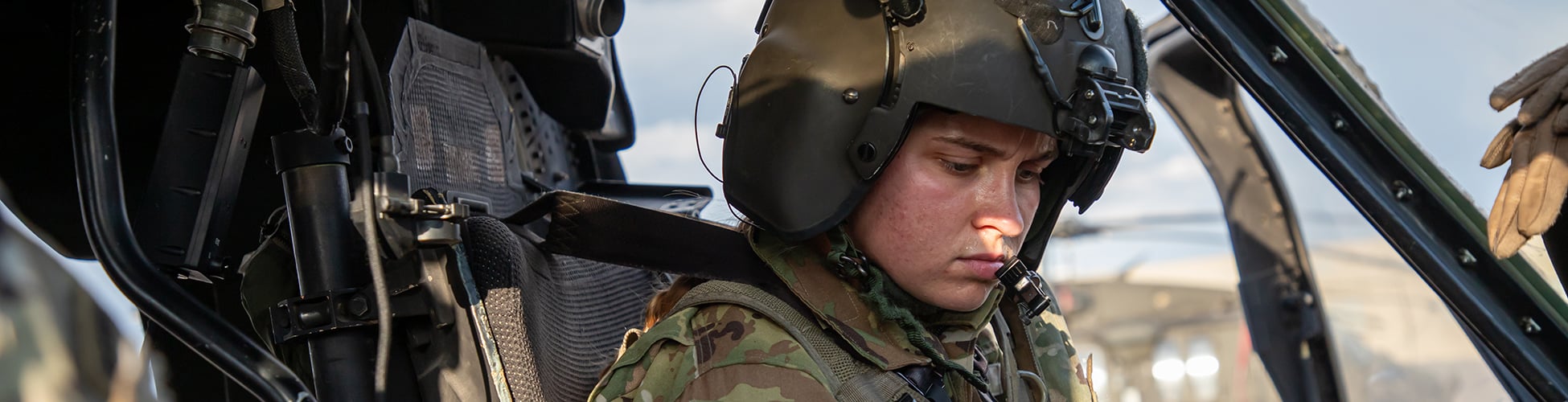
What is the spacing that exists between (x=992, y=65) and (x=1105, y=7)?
0.22 meters

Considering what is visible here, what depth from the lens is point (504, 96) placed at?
1.97 metres

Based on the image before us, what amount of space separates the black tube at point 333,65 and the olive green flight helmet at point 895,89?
457 mm

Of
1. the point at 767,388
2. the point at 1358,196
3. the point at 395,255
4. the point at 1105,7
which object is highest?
the point at 1105,7

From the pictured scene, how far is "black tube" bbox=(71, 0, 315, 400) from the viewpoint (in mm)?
1295

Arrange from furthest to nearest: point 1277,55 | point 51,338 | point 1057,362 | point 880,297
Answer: point 1057,362 → point 1277,55 → point 880,297 → point 51,338

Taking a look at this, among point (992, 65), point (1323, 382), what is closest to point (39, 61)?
point (992, 65)

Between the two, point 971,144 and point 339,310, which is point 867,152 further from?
point 339,310

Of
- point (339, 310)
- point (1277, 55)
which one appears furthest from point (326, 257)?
point (1277, 55)

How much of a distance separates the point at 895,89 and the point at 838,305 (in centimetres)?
27

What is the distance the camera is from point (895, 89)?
143 centimetres

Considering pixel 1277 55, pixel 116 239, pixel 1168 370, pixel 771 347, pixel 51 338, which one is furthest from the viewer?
pixel 1168 370

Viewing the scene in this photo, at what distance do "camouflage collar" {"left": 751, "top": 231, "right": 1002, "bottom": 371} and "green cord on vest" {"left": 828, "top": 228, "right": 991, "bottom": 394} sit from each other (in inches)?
0.5

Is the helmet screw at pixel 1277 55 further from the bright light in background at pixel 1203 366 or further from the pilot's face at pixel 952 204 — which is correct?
the bright light in background at pixel 1203 366

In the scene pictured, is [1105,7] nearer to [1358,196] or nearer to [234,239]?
[1358,196]
